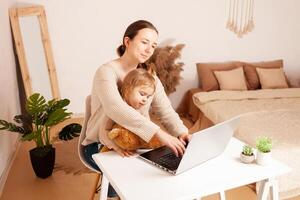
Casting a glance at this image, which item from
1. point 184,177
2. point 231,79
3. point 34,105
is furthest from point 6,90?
point 231,79

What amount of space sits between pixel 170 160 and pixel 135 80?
36cm

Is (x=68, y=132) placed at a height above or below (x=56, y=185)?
above

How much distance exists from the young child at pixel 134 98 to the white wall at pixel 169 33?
2376mm

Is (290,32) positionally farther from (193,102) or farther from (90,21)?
(90,21)

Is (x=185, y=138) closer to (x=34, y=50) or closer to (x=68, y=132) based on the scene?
(x=68, y=132)

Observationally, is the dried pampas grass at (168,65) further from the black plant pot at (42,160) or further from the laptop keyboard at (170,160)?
the laptop keyboard at (170,160)

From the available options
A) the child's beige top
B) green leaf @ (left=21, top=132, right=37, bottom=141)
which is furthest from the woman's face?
green leaf @ (left=21, top=132, right=37, bottom=141)

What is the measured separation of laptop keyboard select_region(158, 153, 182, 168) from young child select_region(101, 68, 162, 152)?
0.33 feet

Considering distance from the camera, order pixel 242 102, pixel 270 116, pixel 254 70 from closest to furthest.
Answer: pixel 270 116, pixel 242 102, pixel 254 70

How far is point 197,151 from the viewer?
1.14 meters

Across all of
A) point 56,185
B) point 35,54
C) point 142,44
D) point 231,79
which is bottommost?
point 56,185

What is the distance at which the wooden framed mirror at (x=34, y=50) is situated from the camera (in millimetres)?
3215

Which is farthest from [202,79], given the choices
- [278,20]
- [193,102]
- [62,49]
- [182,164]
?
[182,164]

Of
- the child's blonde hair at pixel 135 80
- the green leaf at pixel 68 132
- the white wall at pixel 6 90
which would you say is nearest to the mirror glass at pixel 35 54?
the white wall at pixel 6 90
